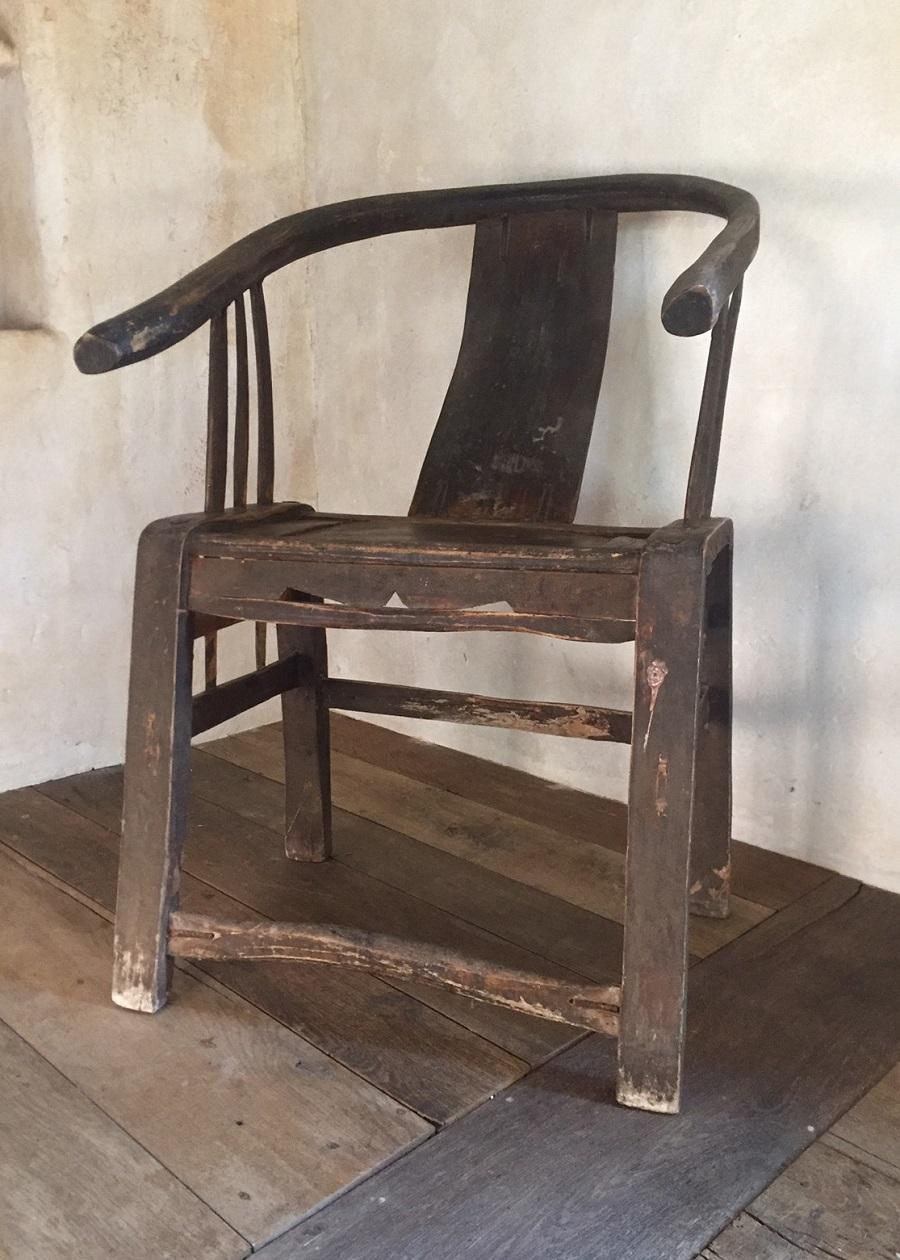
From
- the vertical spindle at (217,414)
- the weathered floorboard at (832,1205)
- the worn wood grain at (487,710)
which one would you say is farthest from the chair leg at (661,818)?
the vertical spindle at (217,414)

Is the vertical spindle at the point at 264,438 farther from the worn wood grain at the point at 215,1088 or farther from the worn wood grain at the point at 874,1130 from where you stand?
the worn wood grain at the point at 874,1130

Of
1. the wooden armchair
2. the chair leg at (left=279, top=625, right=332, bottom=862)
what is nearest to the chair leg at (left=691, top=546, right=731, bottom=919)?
the wooden armchair

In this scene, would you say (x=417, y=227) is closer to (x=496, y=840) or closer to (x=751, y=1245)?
(x=496, y=840)

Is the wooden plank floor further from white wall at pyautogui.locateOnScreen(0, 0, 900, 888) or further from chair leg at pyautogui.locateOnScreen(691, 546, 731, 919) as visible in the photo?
white wall at pyautogui.locateOnScreen(0, 0, 900, 888)

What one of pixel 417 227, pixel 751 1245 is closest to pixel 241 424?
pixel 417 227

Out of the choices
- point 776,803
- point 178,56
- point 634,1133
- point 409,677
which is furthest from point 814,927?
point 178,56

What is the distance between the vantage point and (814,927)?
4.23 ft

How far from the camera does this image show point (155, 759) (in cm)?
110

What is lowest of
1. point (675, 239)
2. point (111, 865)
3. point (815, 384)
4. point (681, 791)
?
point (111, 865)

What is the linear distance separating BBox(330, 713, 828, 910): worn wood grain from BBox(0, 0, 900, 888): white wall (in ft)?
0.13

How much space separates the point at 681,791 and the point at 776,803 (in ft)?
1.90

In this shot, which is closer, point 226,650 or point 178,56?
point 178,56

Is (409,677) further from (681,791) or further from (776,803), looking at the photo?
(681,791)

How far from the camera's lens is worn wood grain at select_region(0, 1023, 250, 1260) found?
0.82m
